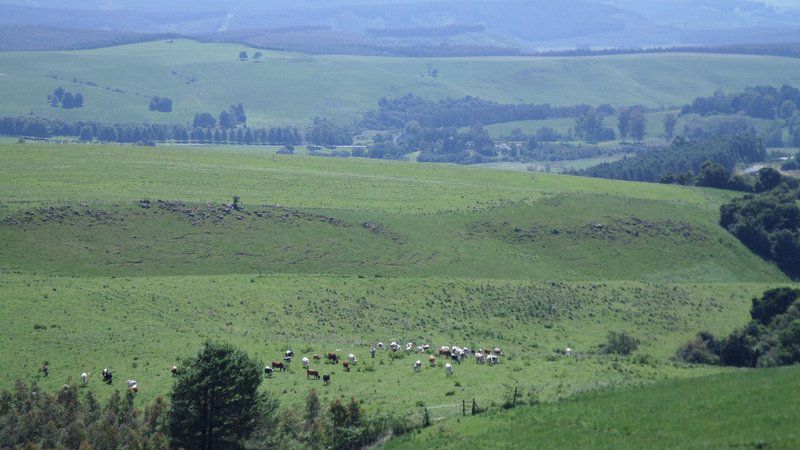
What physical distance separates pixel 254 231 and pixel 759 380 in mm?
54490

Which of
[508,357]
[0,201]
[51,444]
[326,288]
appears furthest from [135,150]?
[51,444]

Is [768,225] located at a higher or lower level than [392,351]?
higher

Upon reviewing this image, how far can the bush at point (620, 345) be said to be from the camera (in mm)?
66875

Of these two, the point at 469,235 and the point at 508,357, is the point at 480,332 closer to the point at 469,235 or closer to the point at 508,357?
the point at 508,357

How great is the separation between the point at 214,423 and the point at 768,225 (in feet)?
244

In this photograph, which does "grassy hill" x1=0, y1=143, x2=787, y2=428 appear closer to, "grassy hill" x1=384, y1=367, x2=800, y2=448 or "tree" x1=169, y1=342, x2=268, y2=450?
"grassy hill" x1=384, y1=367, x2=800, y2=448

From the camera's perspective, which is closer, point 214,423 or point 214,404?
point 214,423

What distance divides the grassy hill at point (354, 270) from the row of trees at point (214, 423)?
388 centimetres

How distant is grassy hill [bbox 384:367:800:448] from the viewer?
34781 mm

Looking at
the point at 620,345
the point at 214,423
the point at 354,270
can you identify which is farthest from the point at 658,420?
the point at 354,270

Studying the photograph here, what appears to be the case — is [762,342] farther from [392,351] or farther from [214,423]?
[214,423]

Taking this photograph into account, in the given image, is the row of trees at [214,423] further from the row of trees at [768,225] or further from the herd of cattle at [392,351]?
the row of trees at [768,225]

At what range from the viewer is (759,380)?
40.2m

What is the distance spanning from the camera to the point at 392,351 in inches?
2387
